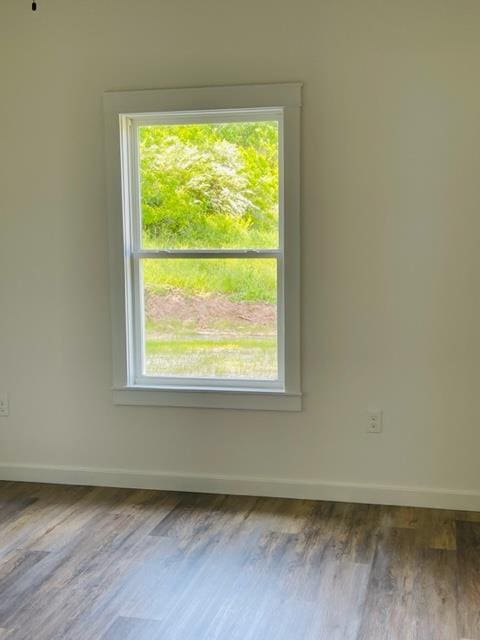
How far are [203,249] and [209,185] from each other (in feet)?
1.13

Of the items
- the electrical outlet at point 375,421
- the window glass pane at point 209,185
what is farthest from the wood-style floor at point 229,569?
the window glass pane at point 209,185

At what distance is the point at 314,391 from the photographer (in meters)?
3.80

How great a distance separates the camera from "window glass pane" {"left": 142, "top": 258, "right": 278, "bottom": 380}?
3.90 m

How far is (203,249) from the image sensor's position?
3.93 metres

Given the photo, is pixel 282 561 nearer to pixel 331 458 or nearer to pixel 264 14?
pixel 331 458

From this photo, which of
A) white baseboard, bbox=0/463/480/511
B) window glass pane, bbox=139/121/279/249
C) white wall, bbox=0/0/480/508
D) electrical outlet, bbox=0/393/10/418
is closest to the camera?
white wall, bbox=0/0/480/508

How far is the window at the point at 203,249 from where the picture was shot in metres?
3.77

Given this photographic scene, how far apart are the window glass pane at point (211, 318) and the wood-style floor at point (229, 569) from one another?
0.72m

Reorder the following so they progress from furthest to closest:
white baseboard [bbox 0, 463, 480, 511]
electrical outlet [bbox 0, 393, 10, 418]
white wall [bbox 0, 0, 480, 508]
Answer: electrical outlet [bbox 0, 393, 10, 418]
white baseboard [bbox 0, 463, 480, 511]
white wall [bbox 0, 0, 480, 508]

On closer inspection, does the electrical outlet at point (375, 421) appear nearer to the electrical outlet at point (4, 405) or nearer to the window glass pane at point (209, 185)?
the window glass pane at point (209, 185)

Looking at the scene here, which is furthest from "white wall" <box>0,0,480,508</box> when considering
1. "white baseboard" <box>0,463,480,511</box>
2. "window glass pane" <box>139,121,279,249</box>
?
"window glass pane" <box>139,121,279,249</box>

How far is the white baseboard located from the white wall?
13mm

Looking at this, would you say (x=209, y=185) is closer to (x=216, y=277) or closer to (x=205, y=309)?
(x=216, y=277)

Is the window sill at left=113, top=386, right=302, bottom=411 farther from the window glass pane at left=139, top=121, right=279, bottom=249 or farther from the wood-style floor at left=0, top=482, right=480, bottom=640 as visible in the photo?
the window glass pane at left=139, top=121, right=279, bottom=249
